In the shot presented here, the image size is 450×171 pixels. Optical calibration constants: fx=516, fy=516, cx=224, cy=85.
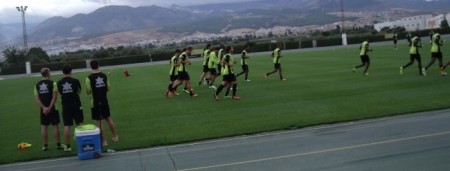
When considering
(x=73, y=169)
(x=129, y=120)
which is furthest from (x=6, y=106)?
(x=73, y=169)

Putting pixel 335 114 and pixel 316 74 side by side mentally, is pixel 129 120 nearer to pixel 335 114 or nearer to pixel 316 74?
pixel 335 114

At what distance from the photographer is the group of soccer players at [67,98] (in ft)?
38.3

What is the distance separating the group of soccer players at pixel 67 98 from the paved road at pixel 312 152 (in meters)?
0.98

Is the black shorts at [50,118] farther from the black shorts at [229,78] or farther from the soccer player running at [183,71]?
the soccer player running at [183,71]

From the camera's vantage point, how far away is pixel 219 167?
922 cm

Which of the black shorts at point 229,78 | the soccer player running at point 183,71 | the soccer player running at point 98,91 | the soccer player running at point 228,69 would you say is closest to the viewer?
the soccer player running at point 98,91

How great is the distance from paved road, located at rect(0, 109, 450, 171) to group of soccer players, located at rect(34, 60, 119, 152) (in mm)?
978

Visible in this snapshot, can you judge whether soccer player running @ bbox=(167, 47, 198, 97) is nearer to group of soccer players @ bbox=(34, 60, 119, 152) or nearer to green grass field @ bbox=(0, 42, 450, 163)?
green grass field @ bbox=(0, 42, 450, 163)

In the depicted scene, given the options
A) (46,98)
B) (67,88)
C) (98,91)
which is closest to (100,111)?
(98,91)

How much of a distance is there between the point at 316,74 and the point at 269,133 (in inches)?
557

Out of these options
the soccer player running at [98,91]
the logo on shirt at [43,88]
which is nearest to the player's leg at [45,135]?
the logo on shirt at [43,88]

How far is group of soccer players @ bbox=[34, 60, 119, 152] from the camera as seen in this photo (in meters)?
11.7

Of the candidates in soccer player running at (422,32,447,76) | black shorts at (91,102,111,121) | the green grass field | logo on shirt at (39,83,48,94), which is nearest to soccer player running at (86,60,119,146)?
black shorts at (91,102,111,121)

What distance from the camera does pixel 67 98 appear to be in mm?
11680
